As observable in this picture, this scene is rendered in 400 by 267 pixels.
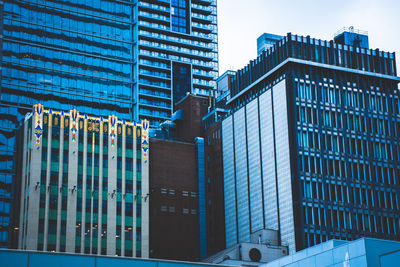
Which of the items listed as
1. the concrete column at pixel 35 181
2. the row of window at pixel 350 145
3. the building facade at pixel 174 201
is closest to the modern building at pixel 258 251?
the row of window at pixel 350 145

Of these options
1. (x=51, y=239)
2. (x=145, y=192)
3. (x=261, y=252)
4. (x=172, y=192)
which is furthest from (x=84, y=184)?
(x=261, y=252)

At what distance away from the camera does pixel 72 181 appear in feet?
525

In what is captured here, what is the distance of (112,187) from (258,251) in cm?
3743

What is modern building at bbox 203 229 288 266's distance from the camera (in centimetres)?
14550

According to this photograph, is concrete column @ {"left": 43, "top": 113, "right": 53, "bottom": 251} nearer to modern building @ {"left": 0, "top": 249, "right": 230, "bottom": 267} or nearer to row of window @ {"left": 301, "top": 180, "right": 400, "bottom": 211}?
row of window @ {"left": 301, "top": 180, "right": 400, "bottom": 211}

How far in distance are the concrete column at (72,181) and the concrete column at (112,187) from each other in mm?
7858

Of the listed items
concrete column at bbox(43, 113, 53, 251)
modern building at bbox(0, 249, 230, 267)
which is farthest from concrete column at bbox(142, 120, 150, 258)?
modern building at bbox(0, 249, 230, 267)

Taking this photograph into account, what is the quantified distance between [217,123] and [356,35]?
39660 millimetres

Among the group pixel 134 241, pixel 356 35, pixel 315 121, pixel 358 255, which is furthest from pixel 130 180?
pixel 358 255

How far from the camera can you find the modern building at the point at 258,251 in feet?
477

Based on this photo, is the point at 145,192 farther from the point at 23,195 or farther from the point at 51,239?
the point at 23,195

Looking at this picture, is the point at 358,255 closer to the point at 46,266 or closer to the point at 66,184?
the point at 46,266

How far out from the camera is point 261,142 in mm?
160875

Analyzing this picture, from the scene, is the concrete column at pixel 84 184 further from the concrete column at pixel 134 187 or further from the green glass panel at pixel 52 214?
the concrete column at pixel 134 187
